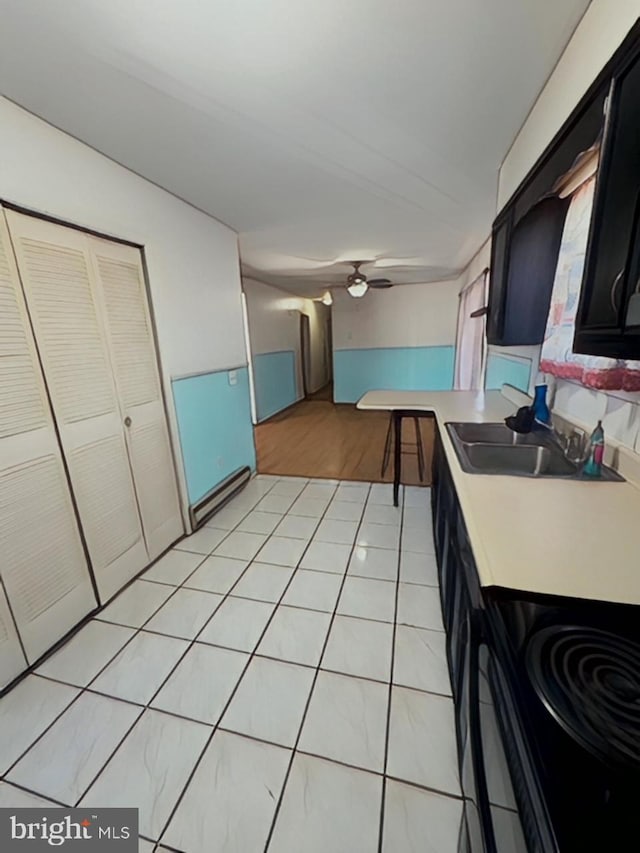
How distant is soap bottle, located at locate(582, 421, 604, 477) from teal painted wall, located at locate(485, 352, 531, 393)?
3.52ft

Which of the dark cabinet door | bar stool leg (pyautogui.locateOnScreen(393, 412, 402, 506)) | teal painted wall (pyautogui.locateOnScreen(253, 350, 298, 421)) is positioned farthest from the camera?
teal painted wall (pyautogui.locateOnScreen(253, 350, 298, 421))

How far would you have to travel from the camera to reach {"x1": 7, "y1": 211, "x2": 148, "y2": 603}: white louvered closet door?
1.56 metres

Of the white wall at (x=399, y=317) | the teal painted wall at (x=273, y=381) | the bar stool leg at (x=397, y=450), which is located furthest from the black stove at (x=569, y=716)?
the white wall at (x=399, y=317)

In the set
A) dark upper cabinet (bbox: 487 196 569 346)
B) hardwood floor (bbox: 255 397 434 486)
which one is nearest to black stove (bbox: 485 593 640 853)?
dark upper cabinet (bbox: 487 196 569 346)

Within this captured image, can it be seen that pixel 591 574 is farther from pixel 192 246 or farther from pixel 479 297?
pixel 479 297

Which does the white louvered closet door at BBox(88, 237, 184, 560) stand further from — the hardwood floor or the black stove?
the black stove

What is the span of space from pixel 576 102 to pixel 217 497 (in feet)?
9.81

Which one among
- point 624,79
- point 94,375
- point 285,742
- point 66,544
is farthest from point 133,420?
point 624,79

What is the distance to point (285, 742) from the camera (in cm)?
125

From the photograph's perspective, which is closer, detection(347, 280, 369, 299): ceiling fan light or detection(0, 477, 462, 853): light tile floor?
detection(0, 477, 462, 853): light tile floor

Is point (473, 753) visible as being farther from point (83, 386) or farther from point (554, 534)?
point (83, 386)

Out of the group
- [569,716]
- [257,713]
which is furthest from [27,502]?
[569,716]

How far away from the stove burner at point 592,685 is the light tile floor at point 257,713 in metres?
0.87

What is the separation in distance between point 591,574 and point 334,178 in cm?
243
